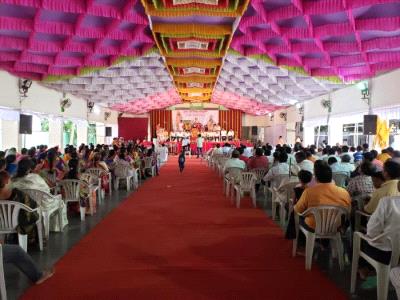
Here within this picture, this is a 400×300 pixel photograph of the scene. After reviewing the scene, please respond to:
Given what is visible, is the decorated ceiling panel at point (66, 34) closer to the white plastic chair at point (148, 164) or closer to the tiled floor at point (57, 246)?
the white plastic chair at point (148, 164)

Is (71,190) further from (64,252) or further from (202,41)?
(202,41)

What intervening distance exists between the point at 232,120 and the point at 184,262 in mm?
26523

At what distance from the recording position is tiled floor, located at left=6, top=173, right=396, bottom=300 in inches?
138

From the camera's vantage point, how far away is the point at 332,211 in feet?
13.3

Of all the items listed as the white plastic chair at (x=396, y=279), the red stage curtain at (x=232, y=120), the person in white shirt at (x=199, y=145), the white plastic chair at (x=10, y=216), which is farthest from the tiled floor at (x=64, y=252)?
the red stage curtain at (x=232, y=120)

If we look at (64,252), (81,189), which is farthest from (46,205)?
(81,189)

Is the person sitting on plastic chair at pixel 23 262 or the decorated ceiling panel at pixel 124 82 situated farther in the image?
the decorated ceiling panel at pixel 124 82

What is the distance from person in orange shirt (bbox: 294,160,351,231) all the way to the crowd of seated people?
8.52 feet

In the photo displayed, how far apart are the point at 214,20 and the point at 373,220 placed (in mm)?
7587

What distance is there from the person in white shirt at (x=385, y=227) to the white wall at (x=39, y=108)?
9.70 meters

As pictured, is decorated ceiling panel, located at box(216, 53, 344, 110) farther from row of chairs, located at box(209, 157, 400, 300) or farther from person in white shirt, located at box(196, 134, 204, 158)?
row of chairs, located at box(209, 157, 400, 300)

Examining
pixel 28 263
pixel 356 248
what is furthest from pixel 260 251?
pixel 28 263

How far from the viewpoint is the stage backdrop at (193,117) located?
29.8m

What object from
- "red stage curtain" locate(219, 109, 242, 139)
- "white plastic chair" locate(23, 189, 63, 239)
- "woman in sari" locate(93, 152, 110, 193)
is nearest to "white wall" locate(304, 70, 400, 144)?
"woman in sari" locate(93, 152, 110, 193)
